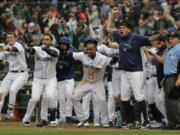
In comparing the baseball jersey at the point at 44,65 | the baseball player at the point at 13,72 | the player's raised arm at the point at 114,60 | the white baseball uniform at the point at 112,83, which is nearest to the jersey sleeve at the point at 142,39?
the player's raised arm at the point at 114,60

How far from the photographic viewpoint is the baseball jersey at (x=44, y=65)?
1638 cm

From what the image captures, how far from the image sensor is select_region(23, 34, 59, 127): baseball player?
16031 mm

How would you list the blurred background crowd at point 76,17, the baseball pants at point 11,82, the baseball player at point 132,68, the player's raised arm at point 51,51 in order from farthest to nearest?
1. the blurred background crowd at point 76,17
2. the baseball pants at point 11,82
3. the player's raised arm at point 51,51
4. the baseball player at point 132,68

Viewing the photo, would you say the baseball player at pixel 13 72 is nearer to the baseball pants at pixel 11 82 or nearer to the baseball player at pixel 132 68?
the baseball pants at pixel 11 82

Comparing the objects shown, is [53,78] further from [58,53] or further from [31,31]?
[31,31]

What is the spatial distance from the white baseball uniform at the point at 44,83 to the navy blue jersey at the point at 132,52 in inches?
71.7

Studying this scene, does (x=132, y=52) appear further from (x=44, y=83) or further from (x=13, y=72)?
(x=13, y=72)

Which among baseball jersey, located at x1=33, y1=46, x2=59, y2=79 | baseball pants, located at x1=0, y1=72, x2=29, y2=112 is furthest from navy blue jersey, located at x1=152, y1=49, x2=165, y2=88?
baseball pants, located at x1=0, y1=72, x2=29, y2=112

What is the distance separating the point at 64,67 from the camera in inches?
677

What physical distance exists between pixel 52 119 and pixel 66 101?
159 cm

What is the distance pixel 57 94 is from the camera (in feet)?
57.3

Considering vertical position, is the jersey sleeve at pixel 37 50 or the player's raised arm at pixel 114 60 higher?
A: the jersey sleeve at pixel 37 50

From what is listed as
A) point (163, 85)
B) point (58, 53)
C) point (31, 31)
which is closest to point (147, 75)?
point (163, 85)

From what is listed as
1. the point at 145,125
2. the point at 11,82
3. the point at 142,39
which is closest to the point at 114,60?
the point at 142,39
